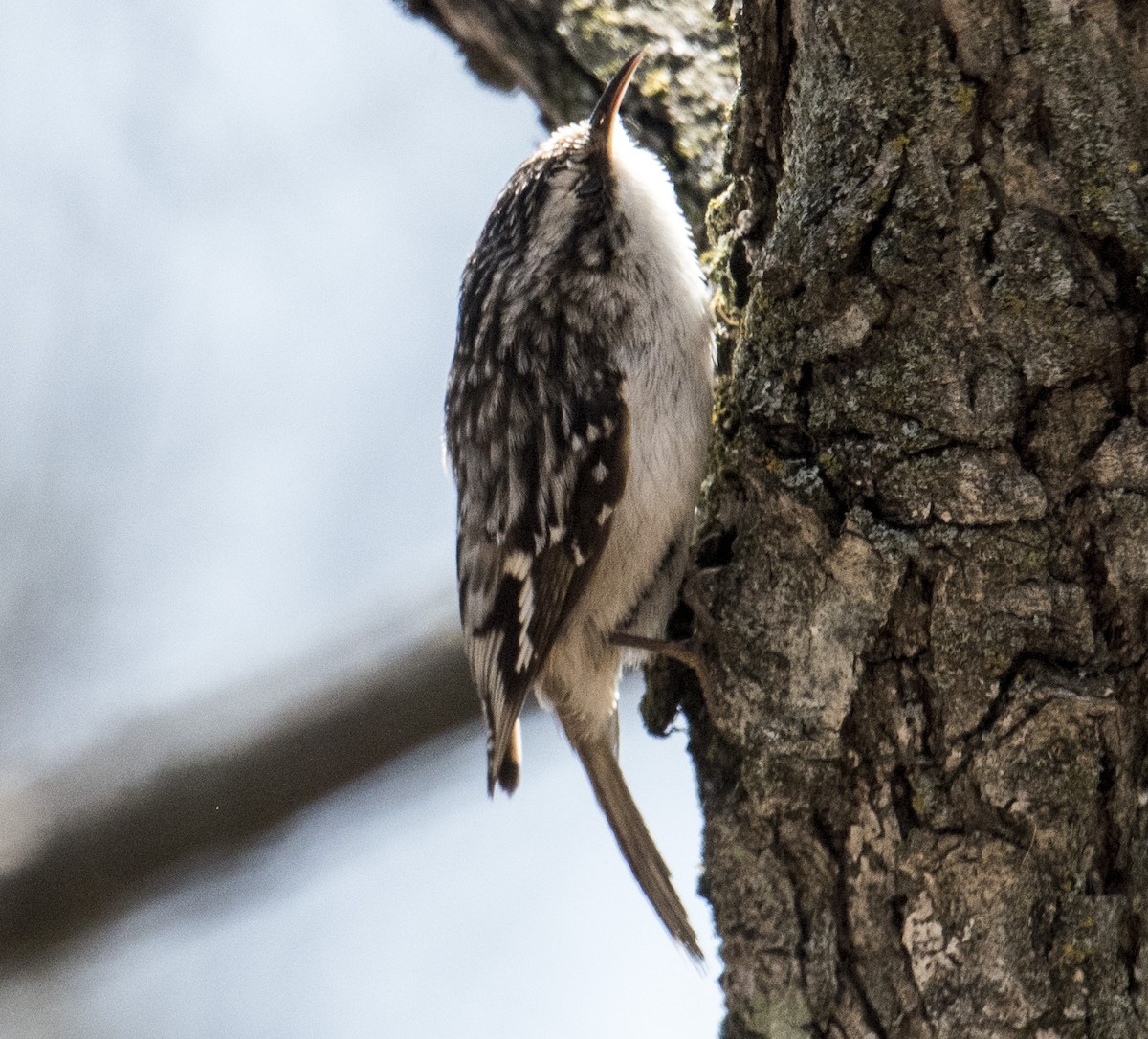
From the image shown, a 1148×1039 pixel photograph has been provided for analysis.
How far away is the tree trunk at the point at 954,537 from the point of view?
1.63 metres

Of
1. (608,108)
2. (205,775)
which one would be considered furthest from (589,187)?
(205,775)

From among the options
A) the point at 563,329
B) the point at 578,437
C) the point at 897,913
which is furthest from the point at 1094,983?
the point at 563,329

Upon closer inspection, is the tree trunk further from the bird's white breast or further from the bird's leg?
the bird's white breast

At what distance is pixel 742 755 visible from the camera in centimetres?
193

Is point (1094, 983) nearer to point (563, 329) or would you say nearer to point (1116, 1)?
point (1116, 1)

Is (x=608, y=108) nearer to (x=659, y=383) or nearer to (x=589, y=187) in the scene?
(x=589, y=187)

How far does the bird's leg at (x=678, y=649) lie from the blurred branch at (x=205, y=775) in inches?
28.8

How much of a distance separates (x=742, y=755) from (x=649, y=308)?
2.93 ft

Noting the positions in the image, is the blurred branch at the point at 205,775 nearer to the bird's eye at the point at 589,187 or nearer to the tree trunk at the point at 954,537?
the bird's eye at the point at 589,187

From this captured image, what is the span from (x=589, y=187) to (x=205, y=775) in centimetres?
147

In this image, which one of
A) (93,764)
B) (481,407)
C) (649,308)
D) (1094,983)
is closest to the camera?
(1094,983)

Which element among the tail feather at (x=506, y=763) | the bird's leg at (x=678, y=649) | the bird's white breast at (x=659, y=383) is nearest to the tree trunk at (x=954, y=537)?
the bird's leg at (x=678, y=649)

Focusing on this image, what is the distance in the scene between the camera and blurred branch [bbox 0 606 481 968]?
2893 mm

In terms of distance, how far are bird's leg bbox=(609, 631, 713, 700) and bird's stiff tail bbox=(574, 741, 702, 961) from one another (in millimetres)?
306
